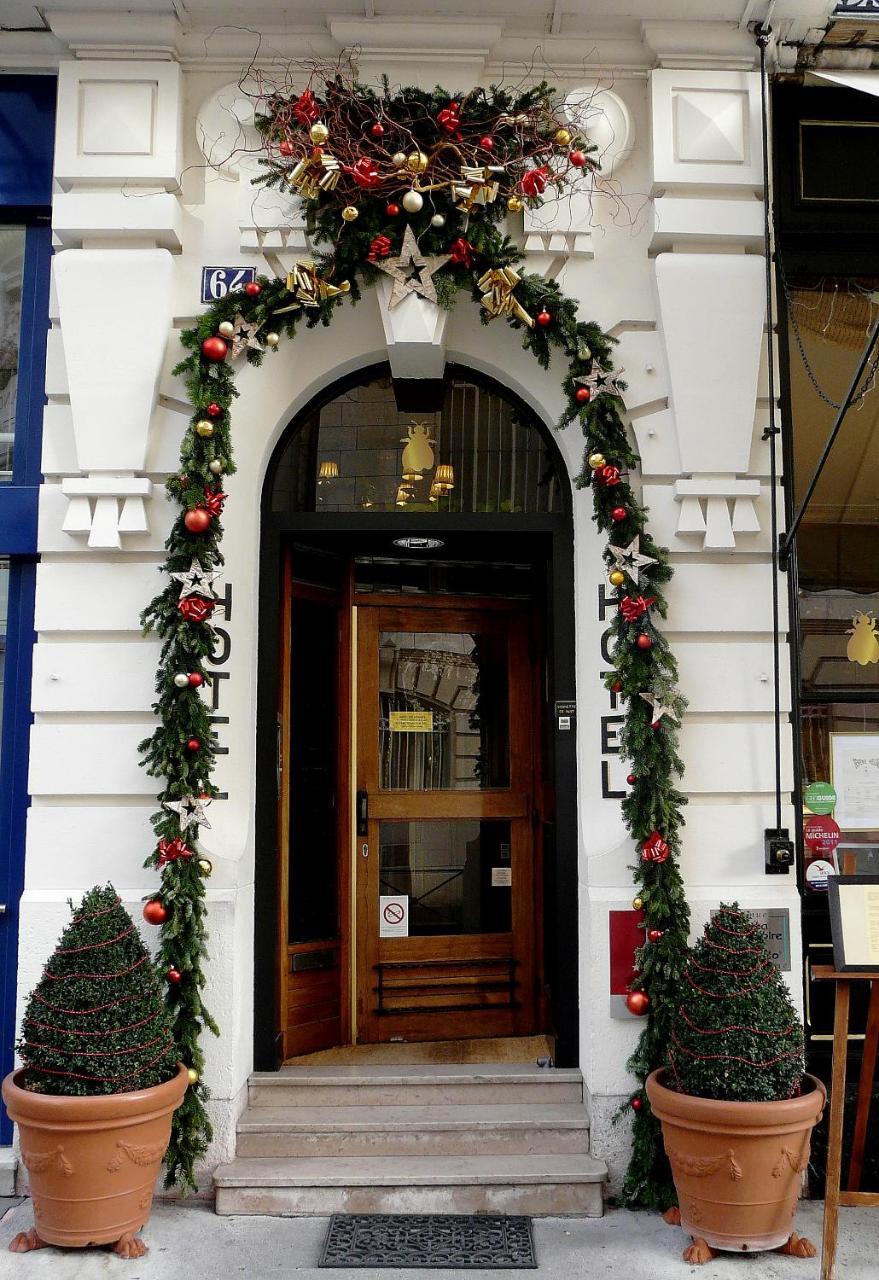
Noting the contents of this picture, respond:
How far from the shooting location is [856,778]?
5.23 metres

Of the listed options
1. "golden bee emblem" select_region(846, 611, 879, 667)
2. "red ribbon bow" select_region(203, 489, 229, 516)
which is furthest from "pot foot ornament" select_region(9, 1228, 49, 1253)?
"golden bee emblem" select_region(846, 611, 879, 667)

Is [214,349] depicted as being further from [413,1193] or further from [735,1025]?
[413,1193]

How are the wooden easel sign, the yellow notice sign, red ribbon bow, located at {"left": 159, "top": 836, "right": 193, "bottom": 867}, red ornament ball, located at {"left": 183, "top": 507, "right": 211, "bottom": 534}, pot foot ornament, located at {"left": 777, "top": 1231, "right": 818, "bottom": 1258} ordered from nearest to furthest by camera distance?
the wooden easel sign < pot foot ornament, located at {"left": 777, "top": 1231, "right": 818, "bottom": 1258} < red ribbon bow, located at {"left": 159, "top": 836, "right": 193, "bottom": 867} < red ornament ball, located at {"left": 183, "top": 507, "right": 211, "bottom": 534} < the yellow notice sign

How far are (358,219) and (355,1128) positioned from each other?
4230 millimetres

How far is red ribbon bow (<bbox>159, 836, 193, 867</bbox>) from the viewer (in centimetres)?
469

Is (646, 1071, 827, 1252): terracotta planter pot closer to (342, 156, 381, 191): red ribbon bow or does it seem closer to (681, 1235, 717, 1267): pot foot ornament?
(681, 1235, 717, 1267): pot foot ornament

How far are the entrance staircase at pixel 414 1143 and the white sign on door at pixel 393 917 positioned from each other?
86 centimetres

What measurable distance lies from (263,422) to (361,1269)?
378 cm

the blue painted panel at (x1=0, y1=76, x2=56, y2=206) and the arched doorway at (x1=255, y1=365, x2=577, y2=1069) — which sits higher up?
the blue painted panel at (x1=0, y1=76, x2=56, y2=206)

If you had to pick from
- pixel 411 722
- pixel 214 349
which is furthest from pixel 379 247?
pixel 411 722

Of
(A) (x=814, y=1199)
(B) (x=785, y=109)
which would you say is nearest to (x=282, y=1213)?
(A) (x=814, y=1199)

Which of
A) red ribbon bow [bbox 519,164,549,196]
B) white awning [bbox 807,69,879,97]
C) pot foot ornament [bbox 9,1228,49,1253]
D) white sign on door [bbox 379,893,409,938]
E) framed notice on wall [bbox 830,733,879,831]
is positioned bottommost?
pot foot ornament [bbox 9,1228,49,1253]

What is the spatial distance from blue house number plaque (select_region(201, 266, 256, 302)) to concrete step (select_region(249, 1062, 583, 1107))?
3790mm

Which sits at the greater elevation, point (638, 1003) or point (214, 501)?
point (214, 501)
